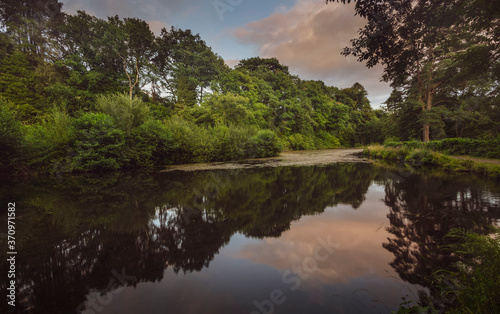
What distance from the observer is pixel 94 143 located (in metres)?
11.3

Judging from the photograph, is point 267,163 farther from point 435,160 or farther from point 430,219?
point 430,219

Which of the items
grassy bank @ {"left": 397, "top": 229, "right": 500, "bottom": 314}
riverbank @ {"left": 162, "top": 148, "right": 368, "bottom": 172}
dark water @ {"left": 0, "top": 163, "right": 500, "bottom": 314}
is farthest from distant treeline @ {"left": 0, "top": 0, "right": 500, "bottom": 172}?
grassy bank @ {"left": 397, "top": 229, "right": 500, "bottom": 314}

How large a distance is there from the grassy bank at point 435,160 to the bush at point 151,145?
640 inches

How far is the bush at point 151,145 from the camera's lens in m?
13.6

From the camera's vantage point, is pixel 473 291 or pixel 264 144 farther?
pixel 264 144

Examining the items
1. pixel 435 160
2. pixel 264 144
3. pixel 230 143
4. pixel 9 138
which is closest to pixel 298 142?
pixel 264 144

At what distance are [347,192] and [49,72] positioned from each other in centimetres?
3164

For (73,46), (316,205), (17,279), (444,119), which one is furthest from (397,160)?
(73,46)

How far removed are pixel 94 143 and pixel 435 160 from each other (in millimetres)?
19451

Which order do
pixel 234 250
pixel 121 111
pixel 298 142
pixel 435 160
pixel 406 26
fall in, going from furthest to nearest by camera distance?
pixel 298 142
pixel 121 111
pixel 435 160
pixel 406 26
pixel 234 250

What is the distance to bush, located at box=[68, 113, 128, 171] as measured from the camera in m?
11.2

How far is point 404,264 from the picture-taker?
2623 millimetres

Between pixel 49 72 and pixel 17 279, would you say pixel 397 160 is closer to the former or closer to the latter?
pixel 17 279

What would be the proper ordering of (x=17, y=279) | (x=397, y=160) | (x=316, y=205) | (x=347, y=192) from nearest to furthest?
1. (x=17, y=279)
2. (x=316, y=205)
3. (x=347, y=192)
4. (x=397, y=160)
